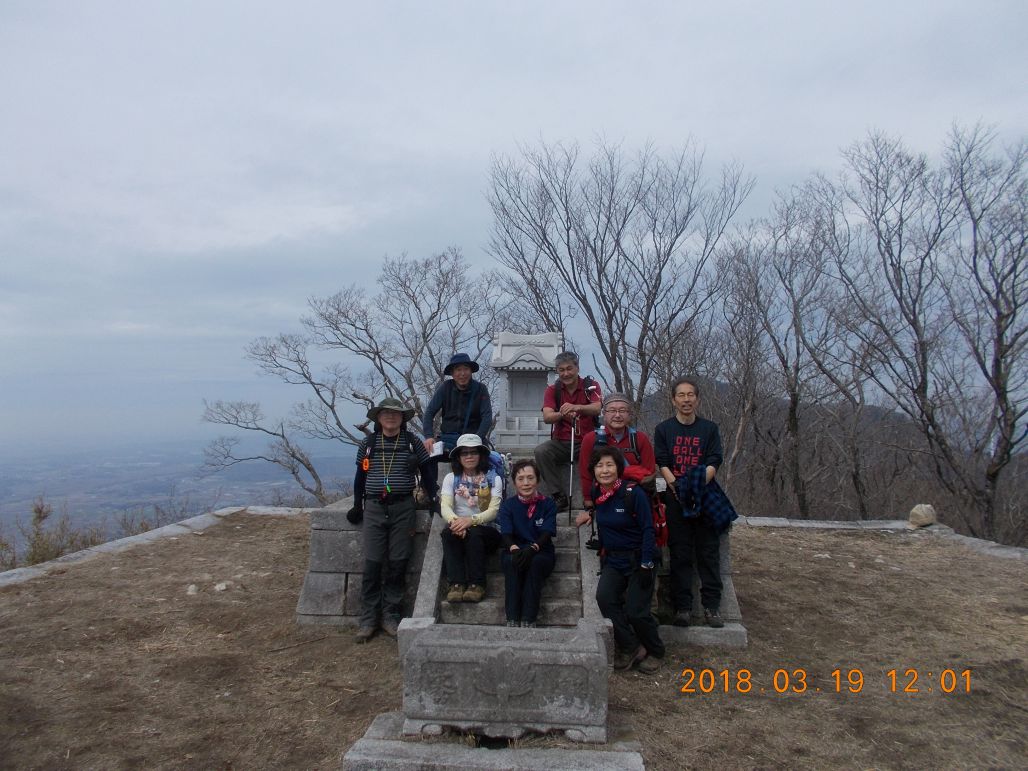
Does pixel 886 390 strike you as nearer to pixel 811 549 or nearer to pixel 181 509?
pixel 811 549

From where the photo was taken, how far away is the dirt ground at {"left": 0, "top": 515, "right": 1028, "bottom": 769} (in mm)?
3445

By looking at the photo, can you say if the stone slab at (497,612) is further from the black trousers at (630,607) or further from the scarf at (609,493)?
the scarf at (609,493)

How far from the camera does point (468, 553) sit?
189 inches

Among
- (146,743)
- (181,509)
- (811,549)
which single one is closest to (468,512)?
(146,743)

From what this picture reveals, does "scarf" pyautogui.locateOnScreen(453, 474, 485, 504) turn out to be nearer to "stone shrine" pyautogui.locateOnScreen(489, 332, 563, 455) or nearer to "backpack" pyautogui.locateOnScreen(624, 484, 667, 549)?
"backpack" pyautogui.locateOnScreen(624, 484, 667, 549)

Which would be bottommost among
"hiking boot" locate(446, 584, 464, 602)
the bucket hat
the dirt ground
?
the dirt ground

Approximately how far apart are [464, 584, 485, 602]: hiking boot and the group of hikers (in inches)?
0.4

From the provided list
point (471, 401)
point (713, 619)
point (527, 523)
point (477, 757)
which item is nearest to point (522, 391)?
point (471, 401)

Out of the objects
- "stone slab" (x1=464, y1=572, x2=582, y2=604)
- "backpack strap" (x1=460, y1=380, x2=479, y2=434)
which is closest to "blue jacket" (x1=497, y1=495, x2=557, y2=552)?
"stone slab" (x1=464, y1=572, x2=582, y2=604)

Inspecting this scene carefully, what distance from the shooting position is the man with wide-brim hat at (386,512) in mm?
5148
